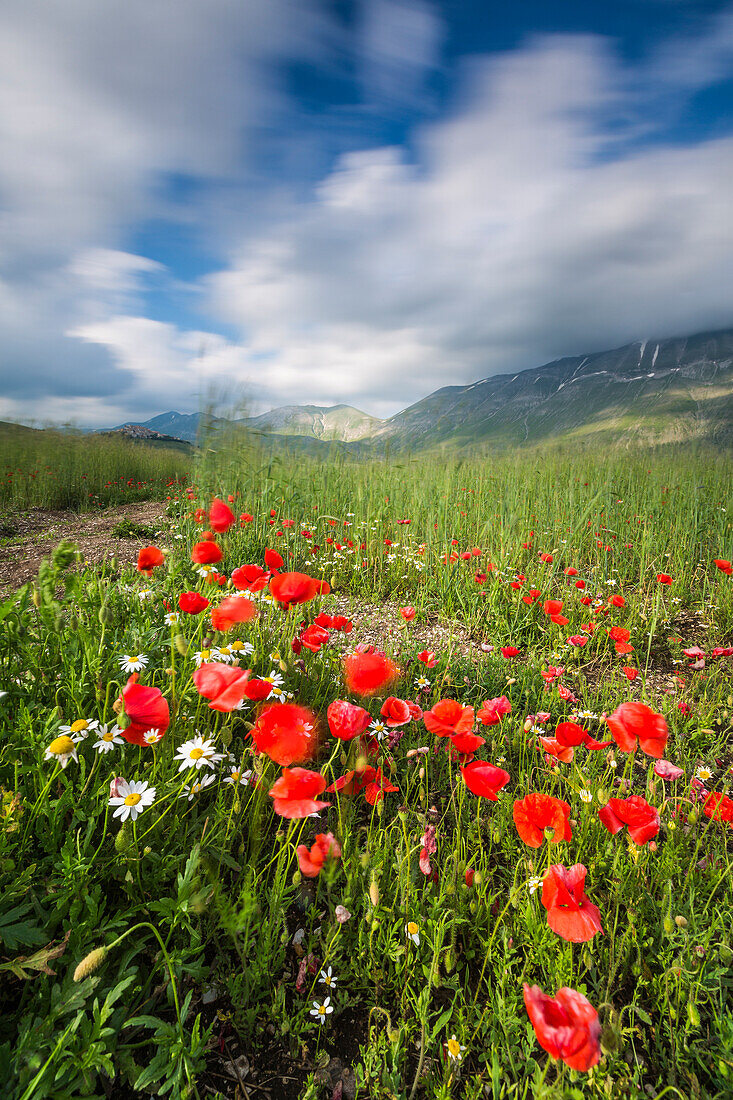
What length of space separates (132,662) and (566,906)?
4.48ft

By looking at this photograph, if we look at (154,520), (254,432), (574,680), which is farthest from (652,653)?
(154,520)

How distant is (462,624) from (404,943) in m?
2.17

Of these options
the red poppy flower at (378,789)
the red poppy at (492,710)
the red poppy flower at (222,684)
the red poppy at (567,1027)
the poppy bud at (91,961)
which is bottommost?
the red poppy flower at (378,789)

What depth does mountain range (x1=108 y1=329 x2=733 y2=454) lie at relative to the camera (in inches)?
240

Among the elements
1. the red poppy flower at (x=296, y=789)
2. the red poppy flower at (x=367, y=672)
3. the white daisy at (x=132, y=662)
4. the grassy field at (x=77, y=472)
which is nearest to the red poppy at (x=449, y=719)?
the red poppy flower at (x=367, y=672)

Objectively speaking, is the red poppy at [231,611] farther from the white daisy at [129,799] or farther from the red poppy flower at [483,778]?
the red poppy flower at [483,778]

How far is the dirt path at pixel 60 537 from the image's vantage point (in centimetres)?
432

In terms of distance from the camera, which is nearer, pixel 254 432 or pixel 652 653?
pixel 652 653

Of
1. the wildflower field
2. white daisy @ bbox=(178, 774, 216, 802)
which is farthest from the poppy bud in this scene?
white daisy @ bbox=(178, 774, 216, 802)

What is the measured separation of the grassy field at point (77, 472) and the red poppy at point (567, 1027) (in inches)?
329

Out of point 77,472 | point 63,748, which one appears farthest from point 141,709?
point 77,472

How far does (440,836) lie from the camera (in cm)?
151

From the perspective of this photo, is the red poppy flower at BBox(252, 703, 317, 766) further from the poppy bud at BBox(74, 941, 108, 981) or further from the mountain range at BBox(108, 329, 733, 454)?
the mountain range at BBox(108, 329, 733, 454)

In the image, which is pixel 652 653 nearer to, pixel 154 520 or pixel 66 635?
pixel 66 635
